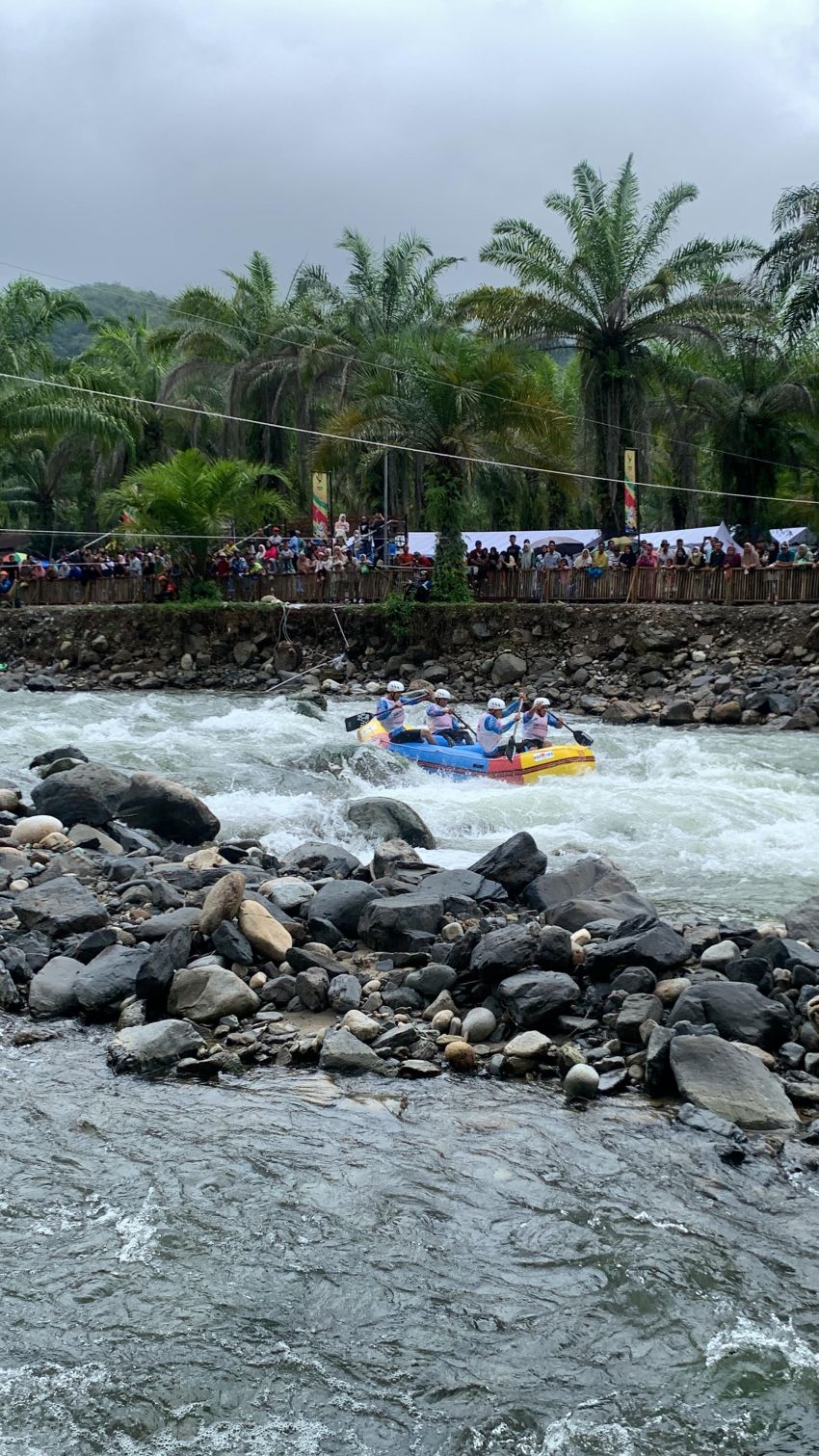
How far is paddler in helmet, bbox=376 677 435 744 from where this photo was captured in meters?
17.2

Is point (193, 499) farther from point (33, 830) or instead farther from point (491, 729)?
point (33, 830)

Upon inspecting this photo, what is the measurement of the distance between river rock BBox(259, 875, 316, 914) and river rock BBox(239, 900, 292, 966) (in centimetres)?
67

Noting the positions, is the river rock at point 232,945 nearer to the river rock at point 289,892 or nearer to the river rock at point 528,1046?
the river rock at point 289,892

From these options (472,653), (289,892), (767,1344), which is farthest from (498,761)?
(767,1344)

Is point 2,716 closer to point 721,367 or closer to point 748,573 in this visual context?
point 748,573

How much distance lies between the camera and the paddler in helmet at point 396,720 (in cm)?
1716

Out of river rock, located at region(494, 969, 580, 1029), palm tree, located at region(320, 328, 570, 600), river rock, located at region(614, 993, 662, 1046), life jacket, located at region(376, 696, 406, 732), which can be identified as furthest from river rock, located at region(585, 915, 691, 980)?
palm tree, located at region(320, 328, 570, 600)

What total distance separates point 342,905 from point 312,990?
1.37 m

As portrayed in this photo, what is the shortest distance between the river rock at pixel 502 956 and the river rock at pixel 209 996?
136cm

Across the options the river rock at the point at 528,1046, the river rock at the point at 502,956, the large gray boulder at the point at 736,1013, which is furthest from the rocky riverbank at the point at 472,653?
the river rock at the point at 528,1046

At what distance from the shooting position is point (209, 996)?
745cm

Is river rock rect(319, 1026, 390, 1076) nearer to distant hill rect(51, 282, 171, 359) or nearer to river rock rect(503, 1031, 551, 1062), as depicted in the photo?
river rock rect(503, 1031, 551, 1062)

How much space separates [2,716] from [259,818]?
9.90 meters

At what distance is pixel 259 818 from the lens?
43.0 ft
